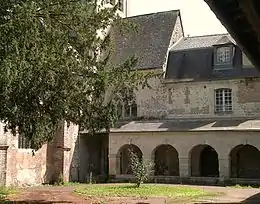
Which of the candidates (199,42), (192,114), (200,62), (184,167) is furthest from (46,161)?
(199,42)

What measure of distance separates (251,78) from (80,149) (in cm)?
1225

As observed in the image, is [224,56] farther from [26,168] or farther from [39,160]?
[26,168]

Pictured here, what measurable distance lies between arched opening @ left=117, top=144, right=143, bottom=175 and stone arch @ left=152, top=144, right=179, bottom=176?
132 centimetres

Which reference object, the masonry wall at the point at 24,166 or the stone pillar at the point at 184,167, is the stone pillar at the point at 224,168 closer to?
the stone pillar at the point at 184,167

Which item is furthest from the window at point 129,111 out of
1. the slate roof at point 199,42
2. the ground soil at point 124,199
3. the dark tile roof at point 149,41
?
the ground soil at point 124,199

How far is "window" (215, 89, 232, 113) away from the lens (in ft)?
90.3

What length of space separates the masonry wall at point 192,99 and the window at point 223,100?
0.85 feet

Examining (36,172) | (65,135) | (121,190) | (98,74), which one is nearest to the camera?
(98,74)

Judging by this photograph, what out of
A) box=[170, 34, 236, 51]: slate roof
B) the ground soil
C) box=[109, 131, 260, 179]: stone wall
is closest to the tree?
the ground soil

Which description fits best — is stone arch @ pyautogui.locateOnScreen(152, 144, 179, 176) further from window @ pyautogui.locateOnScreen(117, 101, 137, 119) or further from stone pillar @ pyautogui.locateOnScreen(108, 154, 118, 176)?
window @ pyautogui.locateOnScreen(117, 101, 137, 119)

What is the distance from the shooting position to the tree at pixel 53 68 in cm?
1005

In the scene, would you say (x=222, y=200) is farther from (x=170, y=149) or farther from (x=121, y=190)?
(x=170, y=149)

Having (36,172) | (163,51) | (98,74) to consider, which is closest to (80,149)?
(36,172)

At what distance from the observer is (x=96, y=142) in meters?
31.6
